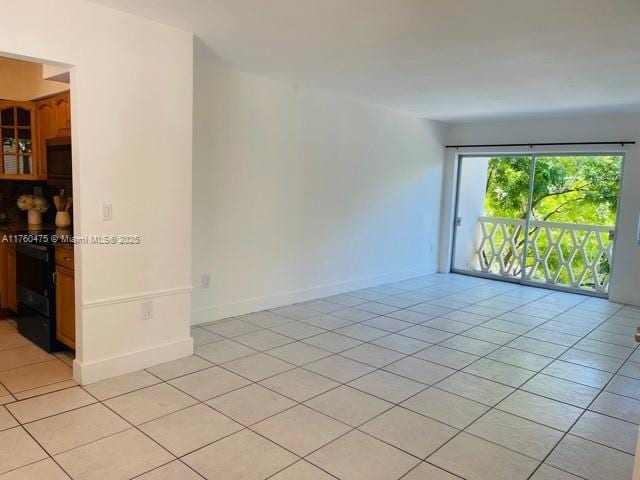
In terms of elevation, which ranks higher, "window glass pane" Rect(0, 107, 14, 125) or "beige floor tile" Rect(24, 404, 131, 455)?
"window glass pane" Rect(0, 107, 14, 125)

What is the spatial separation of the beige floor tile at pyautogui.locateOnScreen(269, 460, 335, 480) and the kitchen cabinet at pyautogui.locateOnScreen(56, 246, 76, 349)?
1939mm

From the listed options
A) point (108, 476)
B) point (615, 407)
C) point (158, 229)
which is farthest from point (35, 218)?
point (615, 407)

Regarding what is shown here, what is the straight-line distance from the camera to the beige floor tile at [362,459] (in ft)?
7.11

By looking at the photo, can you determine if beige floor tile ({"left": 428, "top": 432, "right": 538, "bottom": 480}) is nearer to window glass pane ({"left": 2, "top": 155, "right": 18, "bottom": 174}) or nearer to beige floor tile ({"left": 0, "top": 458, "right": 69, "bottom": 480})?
beige floor tile ({"left": 0, "top": 458, "right": 69, "bottom": 480})

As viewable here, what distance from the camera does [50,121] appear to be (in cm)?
409

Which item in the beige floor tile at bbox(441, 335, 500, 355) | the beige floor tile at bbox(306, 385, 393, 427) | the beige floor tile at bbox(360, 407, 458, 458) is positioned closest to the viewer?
the beige floor tile at bbox(360, 407, 458, 458)

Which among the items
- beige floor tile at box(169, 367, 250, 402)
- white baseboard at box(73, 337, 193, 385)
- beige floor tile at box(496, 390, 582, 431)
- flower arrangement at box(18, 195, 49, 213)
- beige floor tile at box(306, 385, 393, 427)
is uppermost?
flower arrangement at box(18, 195, 49, 213)

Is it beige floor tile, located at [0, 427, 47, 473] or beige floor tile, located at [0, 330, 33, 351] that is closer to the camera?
beige floor tile, located at [0, 427, 47, 473]

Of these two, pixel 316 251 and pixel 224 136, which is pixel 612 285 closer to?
pixel 316 251

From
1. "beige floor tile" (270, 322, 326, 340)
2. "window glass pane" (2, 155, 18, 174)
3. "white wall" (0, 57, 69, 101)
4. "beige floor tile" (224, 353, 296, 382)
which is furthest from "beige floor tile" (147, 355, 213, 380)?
"white wall" (0, 57, 69, 101)

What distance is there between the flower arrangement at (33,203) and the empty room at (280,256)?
36 mm

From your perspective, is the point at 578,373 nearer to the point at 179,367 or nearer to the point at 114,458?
the point at 179,367

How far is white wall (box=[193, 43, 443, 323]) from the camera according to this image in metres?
4.22

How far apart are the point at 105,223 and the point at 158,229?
37 centimetres
